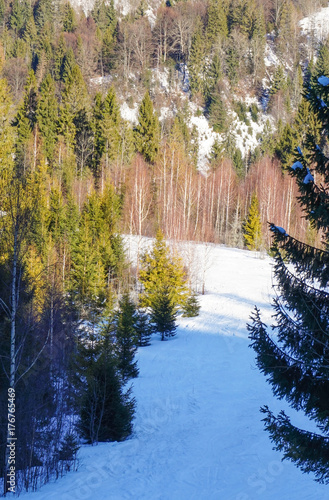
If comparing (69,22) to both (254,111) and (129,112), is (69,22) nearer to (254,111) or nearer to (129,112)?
(129,112)

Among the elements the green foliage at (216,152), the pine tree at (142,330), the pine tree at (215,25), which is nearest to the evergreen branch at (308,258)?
the pine tree at (142,330)

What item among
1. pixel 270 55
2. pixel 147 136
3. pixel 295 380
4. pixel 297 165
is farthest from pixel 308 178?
pixel 270 55

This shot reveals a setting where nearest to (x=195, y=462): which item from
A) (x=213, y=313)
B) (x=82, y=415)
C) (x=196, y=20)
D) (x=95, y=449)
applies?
(x=95, y=449)

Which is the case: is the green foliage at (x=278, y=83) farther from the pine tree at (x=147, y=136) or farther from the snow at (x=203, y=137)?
the pine tree at (x=147, y=136)

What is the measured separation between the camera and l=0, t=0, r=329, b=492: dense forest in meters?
8.40

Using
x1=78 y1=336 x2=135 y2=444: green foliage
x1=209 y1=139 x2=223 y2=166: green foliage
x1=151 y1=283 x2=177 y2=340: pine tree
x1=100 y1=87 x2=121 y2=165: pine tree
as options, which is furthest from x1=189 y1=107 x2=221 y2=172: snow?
x1=78 y1=336 x2=135 y2=444: green foliage

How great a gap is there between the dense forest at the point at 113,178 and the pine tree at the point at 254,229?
5.6 inches

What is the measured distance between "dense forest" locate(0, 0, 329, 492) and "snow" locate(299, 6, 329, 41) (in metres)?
2.02

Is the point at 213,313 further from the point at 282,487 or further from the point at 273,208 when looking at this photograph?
the point at 273,208

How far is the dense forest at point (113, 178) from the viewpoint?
840 cm

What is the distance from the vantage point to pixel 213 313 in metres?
23.3

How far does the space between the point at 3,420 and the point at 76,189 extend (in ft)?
97.9

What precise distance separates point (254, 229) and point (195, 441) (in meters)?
Answer: 30.8

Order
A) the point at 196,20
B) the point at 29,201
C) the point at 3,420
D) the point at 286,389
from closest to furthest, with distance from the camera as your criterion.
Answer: the point at 286,389 → the point at 29,201 → the point at 3,420 → the point at 196,20
